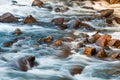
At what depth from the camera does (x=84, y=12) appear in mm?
13758

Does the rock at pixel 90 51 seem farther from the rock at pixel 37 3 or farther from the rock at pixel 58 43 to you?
the rock at pixel 37 3

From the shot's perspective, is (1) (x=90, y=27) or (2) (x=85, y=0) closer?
(1) (x=90, y=27)

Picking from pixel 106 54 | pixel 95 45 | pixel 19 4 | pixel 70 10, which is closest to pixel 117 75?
pixel 106 54

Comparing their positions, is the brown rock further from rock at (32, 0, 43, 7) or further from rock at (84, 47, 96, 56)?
rock at (32, 0, 43, 7)

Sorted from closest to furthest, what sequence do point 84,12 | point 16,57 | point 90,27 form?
1. point 16,57
2. point 90,27
3. point 84,12

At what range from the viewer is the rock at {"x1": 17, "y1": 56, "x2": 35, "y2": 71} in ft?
25.5


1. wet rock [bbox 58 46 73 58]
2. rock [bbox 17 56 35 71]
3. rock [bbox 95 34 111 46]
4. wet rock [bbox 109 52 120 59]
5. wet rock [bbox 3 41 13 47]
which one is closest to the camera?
rock [bbox 17 56 35 71]

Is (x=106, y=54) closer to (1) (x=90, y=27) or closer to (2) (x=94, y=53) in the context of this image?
(2) (x=94, y=53)

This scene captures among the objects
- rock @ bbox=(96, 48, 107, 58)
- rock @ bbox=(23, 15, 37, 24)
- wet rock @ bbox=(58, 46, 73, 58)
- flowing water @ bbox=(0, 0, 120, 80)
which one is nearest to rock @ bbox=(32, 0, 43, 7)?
flowing water @ bbox=(0, 0, 120, 80)

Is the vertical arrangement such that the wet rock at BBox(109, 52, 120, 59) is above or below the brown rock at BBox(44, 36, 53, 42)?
below

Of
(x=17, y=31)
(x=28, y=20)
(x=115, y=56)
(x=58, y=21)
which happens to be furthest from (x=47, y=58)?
(x=28, y=20)

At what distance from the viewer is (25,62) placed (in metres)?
7.89

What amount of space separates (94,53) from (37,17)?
4.30 m

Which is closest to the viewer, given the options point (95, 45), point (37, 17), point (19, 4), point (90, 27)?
point (95, 45)
